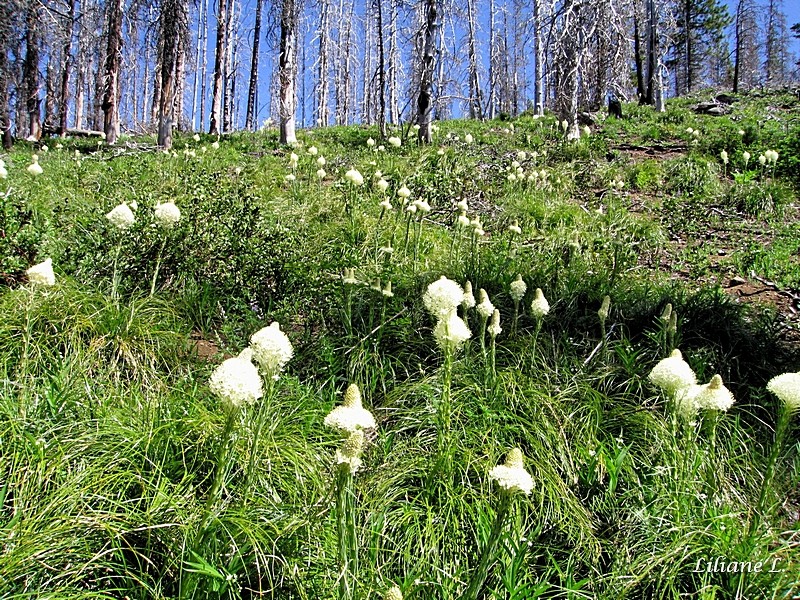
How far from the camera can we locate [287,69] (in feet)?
35.4

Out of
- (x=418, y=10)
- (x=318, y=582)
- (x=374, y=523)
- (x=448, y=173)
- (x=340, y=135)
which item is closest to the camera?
(x=318, y=582)

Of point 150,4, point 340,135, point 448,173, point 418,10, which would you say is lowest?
point 448,173

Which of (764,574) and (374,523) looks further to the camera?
(374,523)

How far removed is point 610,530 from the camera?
2.21m

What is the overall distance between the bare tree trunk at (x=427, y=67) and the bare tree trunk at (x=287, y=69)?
2.67 meters

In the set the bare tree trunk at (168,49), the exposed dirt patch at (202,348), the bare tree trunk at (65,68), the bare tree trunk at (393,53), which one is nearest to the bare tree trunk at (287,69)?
the bare tree trunk at (393,53)

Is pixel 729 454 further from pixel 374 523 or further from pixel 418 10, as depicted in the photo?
pixel 418 10

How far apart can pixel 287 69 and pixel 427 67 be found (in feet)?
9.58

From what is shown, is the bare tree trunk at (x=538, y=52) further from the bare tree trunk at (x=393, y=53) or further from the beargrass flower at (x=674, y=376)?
the beargrass flower at (x=674, y=376)

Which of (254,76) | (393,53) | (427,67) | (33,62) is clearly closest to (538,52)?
(393,53)

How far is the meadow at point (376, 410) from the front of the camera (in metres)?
1.76

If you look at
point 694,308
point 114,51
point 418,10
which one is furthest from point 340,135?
point 694,308

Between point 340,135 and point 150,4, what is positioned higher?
point 150,4

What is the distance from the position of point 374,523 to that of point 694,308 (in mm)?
3110
